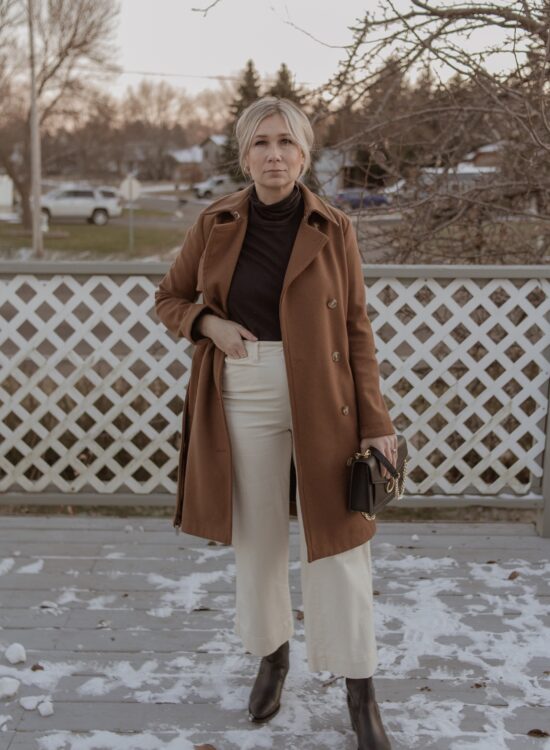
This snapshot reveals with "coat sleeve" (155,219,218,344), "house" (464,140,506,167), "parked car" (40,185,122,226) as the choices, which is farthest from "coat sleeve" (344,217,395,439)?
"parked car" (40,185,122,226)

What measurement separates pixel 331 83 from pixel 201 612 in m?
3.07

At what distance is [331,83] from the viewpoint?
15.8 ft

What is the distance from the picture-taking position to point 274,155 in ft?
7.10

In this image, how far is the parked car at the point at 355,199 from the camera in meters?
5.26

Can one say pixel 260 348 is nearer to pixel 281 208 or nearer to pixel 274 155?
pixel 281 208

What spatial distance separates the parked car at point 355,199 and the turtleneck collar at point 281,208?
301cm

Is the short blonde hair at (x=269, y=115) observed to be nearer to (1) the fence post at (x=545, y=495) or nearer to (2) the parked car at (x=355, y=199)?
(1) the fence post at (x=545, y=495)

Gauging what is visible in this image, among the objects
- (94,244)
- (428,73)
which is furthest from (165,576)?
(94,244)

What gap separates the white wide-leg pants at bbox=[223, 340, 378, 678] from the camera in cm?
228

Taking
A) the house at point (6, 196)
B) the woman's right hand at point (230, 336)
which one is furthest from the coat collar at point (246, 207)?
the house at point (6, 196)

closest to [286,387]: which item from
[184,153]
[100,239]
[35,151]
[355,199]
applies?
[355,199]

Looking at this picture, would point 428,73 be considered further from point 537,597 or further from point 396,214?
point 537,597

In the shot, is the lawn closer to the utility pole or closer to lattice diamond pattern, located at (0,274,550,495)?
the utility pole

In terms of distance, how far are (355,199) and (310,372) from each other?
135 inches
